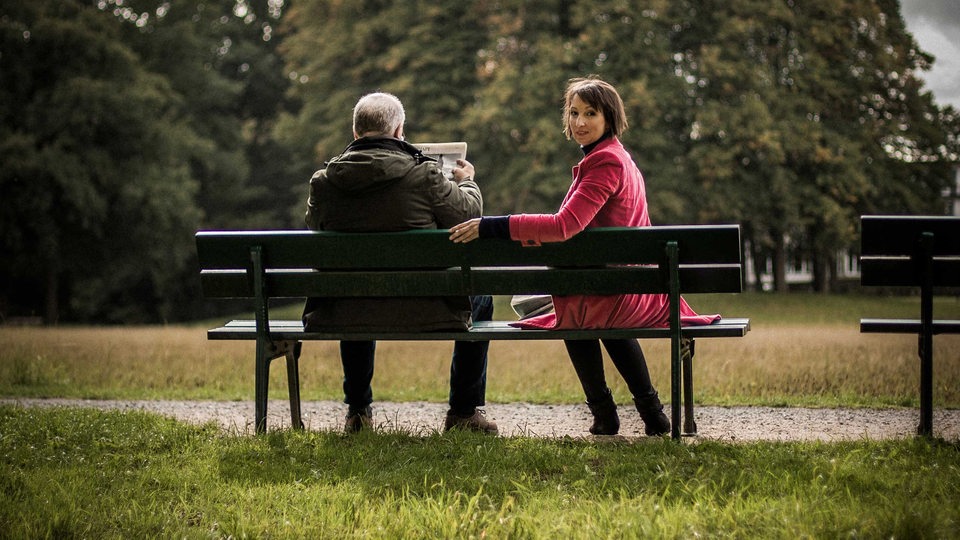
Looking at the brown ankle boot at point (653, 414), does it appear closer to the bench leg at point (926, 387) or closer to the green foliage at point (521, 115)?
the bench leg at point (926, 387)

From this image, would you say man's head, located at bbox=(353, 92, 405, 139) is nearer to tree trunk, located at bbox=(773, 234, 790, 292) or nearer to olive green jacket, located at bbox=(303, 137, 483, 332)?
olive green jacket, located at bbox=(303, 137, 483, 332)

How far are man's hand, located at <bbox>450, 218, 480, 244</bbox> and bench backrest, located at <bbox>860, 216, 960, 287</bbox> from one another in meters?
1.74

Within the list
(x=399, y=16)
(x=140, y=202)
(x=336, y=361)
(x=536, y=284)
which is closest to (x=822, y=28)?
(x=399, y=16)

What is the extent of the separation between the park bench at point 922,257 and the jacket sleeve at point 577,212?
3.82 feet

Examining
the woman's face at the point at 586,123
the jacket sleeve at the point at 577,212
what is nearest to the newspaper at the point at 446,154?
the woman's face at the point at 586,123

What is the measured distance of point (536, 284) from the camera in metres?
4.95

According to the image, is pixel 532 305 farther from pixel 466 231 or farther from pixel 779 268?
pixel 779 268

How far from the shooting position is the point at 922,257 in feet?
16.0

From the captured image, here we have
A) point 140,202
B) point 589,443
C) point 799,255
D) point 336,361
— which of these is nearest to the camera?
point 589,443

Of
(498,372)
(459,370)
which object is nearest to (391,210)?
(459,370)

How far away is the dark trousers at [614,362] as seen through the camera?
5.09m

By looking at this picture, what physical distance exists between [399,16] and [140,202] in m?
8.76

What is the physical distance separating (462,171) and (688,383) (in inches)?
61.7

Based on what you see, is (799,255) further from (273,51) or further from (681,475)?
(681,475)
